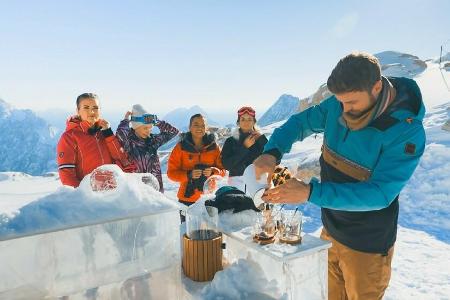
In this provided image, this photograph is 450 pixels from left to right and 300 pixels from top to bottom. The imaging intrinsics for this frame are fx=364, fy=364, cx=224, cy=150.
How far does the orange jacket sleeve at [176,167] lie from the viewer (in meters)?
4.09

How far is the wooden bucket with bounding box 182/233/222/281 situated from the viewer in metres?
1.73

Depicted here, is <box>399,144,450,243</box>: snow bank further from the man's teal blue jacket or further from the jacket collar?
the man's teal blue jacket

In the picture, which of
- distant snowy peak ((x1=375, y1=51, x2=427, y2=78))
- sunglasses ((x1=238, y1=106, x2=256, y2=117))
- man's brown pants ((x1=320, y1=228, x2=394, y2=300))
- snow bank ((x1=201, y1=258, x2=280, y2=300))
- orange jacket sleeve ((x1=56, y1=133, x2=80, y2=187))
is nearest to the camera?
snow bank ((x1=201, y1=258, x2=280, y2=300))

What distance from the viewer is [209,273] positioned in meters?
1.75

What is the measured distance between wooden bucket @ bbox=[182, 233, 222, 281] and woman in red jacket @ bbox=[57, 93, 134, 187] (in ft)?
6.38

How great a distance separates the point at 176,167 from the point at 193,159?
0.22 metres

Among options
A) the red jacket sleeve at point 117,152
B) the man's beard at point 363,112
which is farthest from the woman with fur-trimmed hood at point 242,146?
the man's beard at point 363,112

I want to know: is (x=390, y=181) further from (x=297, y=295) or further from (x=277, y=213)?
(x=297, y=295)

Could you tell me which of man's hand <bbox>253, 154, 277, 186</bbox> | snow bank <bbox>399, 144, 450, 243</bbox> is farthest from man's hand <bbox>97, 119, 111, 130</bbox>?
snow bank <bbox>399, 144, 450, 243</bbox>

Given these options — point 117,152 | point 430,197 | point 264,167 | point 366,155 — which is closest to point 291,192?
point 264,167

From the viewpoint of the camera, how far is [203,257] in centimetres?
174

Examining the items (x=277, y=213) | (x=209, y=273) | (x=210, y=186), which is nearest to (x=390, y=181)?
(x=277, y=213)

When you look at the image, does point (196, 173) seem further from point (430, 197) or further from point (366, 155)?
point (430, 197)

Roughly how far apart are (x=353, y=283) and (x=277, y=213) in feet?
2.48
